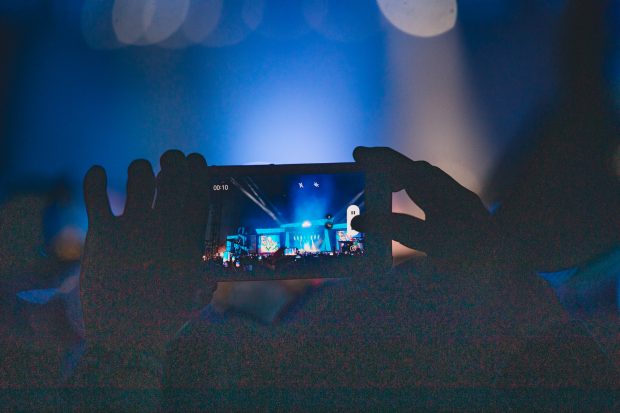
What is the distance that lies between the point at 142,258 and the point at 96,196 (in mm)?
205

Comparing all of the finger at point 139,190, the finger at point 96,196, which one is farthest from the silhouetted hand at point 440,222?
the finger at point 96,196

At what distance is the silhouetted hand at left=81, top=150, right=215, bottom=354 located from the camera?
3.57 feet

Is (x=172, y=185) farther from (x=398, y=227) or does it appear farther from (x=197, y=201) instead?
(x=398, y=227)

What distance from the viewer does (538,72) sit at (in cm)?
139

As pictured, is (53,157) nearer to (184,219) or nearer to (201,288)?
(184,219)

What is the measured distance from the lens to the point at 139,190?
43.0 inches

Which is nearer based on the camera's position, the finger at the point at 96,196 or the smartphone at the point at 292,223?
the finger at the point at 96,196

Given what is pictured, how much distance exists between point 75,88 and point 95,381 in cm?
98

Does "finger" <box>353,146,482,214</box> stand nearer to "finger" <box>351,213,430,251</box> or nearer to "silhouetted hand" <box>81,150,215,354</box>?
"finger" <box>351,213,430,251</box>

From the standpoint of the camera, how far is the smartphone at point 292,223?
1168 mm

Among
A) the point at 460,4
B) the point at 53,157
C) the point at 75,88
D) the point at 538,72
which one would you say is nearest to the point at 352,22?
the point at 460,4

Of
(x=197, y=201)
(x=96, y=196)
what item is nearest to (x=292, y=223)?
(x=197, y=201)

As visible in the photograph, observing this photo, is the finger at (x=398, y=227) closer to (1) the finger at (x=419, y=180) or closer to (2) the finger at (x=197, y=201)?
(1) the finger at (x=419, y=180)

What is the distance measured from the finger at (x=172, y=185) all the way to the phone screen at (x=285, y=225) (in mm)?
89
